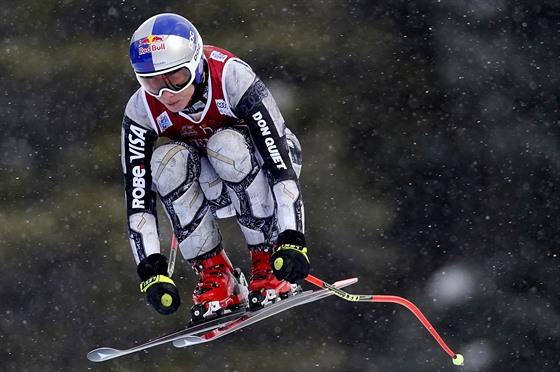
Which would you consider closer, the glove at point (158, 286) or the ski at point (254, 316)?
the glove at point (158, 286)

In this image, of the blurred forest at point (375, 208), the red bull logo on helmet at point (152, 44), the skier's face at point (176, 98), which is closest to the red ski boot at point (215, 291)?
the skier's face at point (176, 98)

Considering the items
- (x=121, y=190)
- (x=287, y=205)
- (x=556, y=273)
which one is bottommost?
(x=556, y=273)

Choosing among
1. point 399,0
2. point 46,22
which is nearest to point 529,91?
point 399,0

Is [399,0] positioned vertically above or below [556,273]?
above

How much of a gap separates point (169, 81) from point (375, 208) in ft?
13.8

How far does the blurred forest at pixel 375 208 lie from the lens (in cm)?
920

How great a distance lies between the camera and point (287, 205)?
5.54m

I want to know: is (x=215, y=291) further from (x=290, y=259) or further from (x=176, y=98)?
(x=176, y=98)

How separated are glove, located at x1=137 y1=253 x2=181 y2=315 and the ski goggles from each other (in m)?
0.92

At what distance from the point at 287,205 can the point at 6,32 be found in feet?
16.9

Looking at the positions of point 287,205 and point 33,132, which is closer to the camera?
point 287,205

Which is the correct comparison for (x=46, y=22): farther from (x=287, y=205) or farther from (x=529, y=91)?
(x=287, y=205)

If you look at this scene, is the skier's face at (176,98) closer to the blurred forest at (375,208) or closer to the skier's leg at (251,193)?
the skier's leg at (251,193)

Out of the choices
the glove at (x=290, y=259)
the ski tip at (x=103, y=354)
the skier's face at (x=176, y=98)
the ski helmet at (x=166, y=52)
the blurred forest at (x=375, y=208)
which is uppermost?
the ski helmet at (x=166, y=52)
